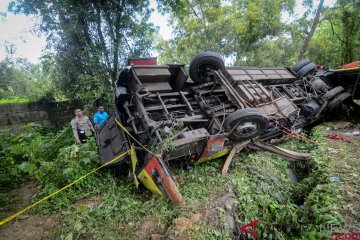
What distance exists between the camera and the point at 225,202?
10.4ft

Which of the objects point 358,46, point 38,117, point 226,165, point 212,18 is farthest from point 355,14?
point 38,117

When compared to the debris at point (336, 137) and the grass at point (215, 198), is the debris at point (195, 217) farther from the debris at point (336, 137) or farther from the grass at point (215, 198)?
the debris at point (336, 137)

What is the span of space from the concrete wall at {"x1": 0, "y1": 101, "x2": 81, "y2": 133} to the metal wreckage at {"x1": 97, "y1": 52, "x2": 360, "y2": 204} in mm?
2968

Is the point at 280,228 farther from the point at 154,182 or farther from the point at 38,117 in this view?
the point at 38,117

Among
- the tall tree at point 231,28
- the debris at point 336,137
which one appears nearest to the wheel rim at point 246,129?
the debris at point 336,137

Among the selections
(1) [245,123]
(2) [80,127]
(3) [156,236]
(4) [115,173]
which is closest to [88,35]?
(2) [80,127]

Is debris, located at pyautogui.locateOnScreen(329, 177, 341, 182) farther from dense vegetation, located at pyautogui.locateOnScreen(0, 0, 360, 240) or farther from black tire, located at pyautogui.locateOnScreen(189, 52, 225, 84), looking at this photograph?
black tire, located at pyautogui.locateOnScreen(189, 52, 225, 84)

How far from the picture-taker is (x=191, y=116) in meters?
4.25

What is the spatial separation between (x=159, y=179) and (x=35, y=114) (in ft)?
17.5

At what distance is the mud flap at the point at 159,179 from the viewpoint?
120 inches

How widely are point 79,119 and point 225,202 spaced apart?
13.2 feet

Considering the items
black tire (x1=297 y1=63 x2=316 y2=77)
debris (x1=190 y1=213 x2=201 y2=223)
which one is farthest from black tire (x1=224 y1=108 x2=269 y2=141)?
black tire (x1=297 y1=63 x2=316 y2=77)

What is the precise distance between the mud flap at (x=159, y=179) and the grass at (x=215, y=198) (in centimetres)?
14

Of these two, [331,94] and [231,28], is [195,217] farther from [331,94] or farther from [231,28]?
[231,28]
